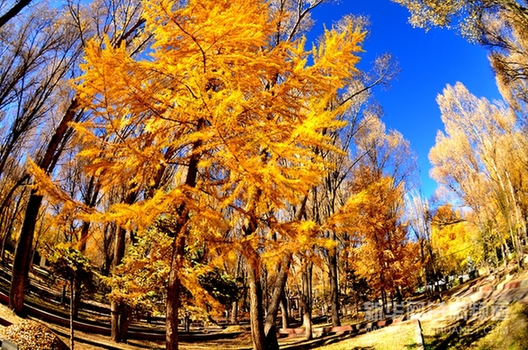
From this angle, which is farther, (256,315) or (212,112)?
(256,315)

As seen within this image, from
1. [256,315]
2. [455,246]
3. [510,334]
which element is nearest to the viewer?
[256,315]

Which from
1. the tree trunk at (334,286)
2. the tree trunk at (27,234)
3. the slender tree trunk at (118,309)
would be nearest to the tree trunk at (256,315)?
the slender tree trunk at (118,309)

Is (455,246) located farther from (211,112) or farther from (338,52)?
(211,112)

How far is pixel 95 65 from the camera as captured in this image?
3736mm

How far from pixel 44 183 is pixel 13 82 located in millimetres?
9042

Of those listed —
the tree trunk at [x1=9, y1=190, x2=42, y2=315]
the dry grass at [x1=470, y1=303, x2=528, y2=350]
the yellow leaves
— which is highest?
the yellow leaves

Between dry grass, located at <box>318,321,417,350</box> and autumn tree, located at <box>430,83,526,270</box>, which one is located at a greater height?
autumn tree, located at <box>430,83,526,270</box>

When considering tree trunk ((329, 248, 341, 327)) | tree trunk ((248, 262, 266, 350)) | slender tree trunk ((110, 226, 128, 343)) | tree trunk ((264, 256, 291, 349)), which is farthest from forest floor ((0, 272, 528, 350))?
tree trunk ((248, 262, 266, 350))

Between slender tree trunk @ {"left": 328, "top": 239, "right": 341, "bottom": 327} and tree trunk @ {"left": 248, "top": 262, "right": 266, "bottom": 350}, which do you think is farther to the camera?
slender tree trunk @ {"left": 328, "top": 239, "right": 341, "bottom": 327}

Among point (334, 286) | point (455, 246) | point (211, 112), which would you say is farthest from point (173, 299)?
point (455, 246)

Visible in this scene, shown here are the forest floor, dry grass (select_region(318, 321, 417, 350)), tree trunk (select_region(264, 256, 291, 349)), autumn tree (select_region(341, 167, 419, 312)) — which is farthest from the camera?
autumn tree (select_region(341, 167, 419, 312))

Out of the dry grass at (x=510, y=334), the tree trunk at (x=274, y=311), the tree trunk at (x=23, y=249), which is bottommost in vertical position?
the dry grass at (x=510, y=334)

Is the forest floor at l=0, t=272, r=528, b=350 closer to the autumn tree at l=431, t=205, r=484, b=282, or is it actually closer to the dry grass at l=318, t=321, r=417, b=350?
the dry grass at l=318, t=321, r=417, b=350

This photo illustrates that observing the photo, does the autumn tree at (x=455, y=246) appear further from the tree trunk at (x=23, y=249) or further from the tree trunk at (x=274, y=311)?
the tree trunk at (x=23, y=249)
